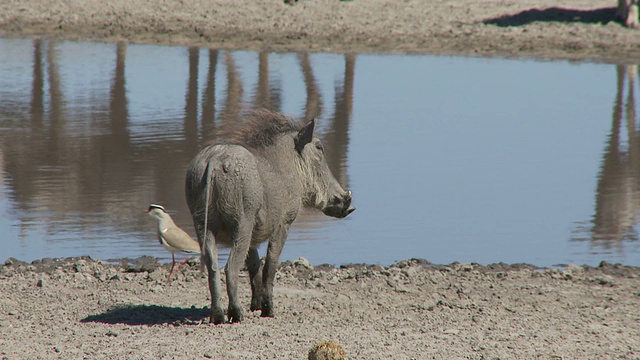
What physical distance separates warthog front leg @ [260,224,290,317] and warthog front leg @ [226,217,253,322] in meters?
0.40

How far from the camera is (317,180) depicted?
27.6ft

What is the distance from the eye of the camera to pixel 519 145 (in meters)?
16.1

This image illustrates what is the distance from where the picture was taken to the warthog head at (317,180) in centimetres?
820

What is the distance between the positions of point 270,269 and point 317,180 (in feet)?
2.85

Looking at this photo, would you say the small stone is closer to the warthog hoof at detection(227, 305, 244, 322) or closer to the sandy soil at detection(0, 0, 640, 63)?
the warthog hoof at detection(227, 305, 244, 322)

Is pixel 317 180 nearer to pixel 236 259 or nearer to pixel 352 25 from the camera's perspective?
pixel 236 259

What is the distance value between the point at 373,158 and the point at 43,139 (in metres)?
5.01

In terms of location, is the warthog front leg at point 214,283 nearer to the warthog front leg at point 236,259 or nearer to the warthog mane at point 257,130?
the warthog front leg at point 236,259

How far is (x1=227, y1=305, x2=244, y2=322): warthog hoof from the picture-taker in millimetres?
7496

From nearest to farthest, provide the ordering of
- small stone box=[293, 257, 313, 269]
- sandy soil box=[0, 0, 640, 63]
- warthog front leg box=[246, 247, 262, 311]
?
1. warthog front leg box=[246, 247, 262, 311]
2. small stone box=[293, 257, 313, 269]
3. sandy soil box=[0, 0, 640, 63]

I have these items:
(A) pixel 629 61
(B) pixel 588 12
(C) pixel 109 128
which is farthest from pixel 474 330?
(B) pixel 588 12

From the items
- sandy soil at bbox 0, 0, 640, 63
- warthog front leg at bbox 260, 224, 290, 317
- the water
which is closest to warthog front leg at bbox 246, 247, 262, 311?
warthog front leg at bbox 260, 224, 290, 317

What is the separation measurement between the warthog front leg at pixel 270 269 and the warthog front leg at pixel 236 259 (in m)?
0.40

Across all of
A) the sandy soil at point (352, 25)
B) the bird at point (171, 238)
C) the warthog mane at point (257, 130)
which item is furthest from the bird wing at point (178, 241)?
the sandy soil at point (352, 25)
